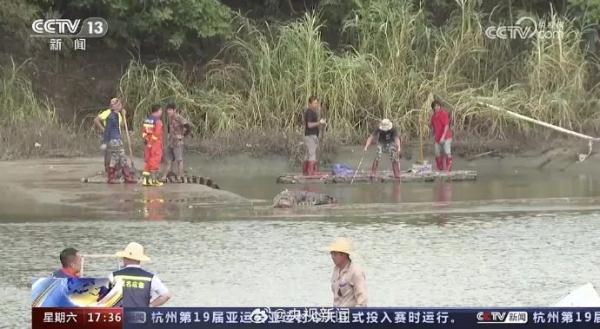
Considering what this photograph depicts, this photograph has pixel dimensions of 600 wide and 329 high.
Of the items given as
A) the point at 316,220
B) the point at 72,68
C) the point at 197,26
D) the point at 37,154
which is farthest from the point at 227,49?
the point at 316,220

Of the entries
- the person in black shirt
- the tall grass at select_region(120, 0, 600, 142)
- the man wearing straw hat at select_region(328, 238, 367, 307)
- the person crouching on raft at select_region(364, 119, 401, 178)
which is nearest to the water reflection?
the person in black shirt

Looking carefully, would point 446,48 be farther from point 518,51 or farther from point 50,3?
point 50,3

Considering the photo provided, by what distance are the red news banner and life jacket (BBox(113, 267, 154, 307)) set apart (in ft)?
1.49

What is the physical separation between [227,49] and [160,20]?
2.40m

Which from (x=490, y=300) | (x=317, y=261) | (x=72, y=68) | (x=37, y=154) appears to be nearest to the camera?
(x=490, y=300)

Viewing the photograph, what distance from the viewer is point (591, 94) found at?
33562 mm

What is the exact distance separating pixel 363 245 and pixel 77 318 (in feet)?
30.2

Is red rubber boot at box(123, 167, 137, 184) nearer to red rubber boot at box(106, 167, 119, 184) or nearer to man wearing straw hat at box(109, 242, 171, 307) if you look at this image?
red rubber boot at box(106, 167, 119, 184)

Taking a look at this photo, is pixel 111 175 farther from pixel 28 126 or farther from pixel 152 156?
pixel 28 126

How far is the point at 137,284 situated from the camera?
10594mm

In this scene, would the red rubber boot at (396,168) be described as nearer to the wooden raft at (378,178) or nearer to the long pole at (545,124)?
the wooden raft at (378,178)

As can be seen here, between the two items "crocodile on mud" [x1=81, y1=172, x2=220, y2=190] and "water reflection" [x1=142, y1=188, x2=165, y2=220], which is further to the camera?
"crocodile on mud" [x1=81, y1=172, x2=220, y2=190]

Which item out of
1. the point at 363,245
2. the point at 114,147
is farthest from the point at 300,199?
the point at 363,245

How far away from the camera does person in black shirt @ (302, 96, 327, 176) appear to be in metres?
27.5
